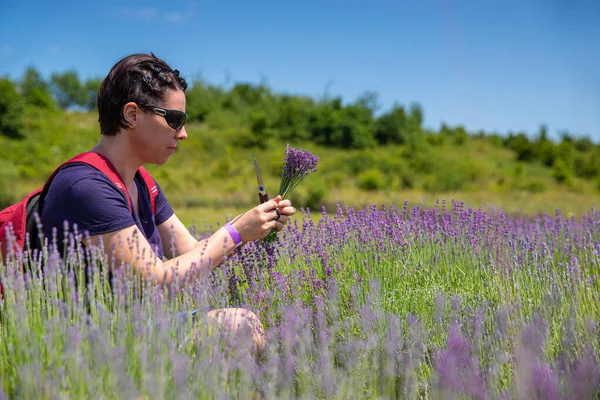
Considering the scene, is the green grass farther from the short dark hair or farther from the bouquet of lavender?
the short dark hair

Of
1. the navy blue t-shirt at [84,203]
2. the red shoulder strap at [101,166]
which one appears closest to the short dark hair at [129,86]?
the red shoulder strap at [101,166]

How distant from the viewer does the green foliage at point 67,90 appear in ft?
160

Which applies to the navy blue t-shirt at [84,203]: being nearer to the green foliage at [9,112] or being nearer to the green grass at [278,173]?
the green grass at [278,173]

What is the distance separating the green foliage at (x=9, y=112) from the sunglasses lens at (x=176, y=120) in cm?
3010

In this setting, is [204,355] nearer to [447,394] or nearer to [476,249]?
[447,394]

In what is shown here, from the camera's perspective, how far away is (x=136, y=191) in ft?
9.60

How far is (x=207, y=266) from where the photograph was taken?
2.50 m

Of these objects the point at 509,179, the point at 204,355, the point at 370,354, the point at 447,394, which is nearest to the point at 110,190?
the point at 204,355

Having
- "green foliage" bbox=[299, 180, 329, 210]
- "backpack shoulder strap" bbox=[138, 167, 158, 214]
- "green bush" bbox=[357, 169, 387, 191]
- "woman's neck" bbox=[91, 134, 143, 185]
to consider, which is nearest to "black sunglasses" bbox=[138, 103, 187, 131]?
"woman's neck" bbox=[91, 134, 143, 185]

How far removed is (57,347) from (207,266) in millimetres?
752

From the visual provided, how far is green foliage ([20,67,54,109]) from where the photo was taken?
34469 millimetres

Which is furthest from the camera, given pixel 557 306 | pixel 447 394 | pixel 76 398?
pixel 557 306

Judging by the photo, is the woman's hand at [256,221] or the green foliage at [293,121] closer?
the woman's hand at [256,221]

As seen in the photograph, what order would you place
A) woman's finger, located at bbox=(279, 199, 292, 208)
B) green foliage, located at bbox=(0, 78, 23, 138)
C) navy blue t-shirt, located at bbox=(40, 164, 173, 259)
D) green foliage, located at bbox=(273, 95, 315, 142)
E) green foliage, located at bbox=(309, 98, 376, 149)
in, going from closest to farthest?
navy blue t-shirt, located at bbox=(40, 164, 173, 259)
woman's finger, located at bbox=(279, 199, 292, 208)
green foliage, located at bbox=(0, 78, 23, 138)
green foliage, located at bbox=(309, 98, 376, 149)
green foliage, located at bbox=(273, 95, 315, 142)
